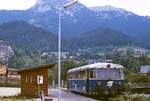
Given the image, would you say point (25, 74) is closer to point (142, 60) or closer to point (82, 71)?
point (82, 71)

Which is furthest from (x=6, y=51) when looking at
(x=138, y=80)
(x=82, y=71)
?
(x=82, y=71)

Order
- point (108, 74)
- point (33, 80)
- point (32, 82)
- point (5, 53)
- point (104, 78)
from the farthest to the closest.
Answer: point (5, 53) < point (32, 82) < point (33, 80) < point (108, 74) < point (104, 78)

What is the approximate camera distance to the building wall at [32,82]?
41469 mm

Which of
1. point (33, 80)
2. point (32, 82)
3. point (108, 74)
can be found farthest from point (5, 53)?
point (108, 74)

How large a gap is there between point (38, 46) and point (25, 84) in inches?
6110

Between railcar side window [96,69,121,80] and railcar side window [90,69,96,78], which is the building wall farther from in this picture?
railcar side window [96,69,121,80]

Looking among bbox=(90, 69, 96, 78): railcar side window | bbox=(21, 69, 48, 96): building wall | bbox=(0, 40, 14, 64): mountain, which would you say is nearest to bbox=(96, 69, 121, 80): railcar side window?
bbox=(90, 69, 96, 78): railcar side window

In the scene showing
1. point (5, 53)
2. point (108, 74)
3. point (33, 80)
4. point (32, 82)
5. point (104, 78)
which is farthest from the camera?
point (5, 53)

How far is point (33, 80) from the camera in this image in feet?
138

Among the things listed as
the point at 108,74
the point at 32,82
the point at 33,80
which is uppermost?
the point at 108,74

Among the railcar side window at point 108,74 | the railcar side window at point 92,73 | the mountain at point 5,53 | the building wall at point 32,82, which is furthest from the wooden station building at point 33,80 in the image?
the mountain at point 5,53

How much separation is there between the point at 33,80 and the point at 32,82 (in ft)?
1.04

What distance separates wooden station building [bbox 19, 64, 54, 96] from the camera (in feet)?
135

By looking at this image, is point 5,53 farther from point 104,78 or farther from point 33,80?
point 104,78
